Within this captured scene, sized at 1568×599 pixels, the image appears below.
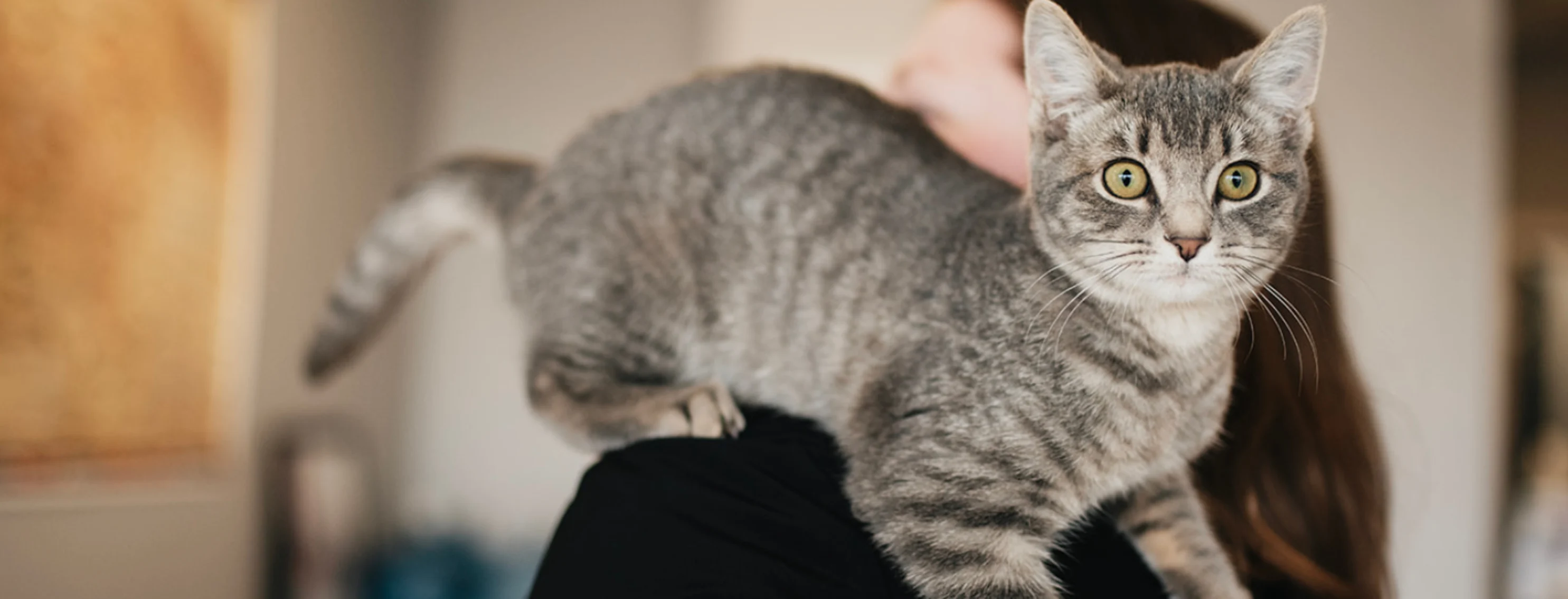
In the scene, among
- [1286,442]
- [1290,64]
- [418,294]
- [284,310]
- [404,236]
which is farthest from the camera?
[418,294]

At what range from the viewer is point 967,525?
0.94 m

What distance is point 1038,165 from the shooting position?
0.93m

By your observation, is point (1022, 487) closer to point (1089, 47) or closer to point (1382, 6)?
point (1089, 47)

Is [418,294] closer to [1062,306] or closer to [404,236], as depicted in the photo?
[404,236]

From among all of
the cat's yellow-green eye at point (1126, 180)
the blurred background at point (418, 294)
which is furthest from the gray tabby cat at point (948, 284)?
the blurred background at point (418, 294)

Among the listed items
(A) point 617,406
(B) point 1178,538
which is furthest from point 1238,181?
(A) point 617,406

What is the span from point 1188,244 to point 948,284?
→ 10.7 inches

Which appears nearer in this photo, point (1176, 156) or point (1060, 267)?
point (1176, 156)

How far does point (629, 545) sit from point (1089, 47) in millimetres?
577

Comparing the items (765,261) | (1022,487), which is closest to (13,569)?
(765,261)

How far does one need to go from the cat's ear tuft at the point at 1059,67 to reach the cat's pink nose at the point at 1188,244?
0.46 feet

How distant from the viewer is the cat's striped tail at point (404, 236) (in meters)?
1.69

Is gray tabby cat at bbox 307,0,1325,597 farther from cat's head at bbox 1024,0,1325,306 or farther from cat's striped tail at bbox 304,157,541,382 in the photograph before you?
cat's striped tail at bbox 304,157,541,382

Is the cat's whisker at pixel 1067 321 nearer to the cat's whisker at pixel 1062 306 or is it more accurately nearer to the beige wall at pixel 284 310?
the cat's whisker at pixel 1062 306
